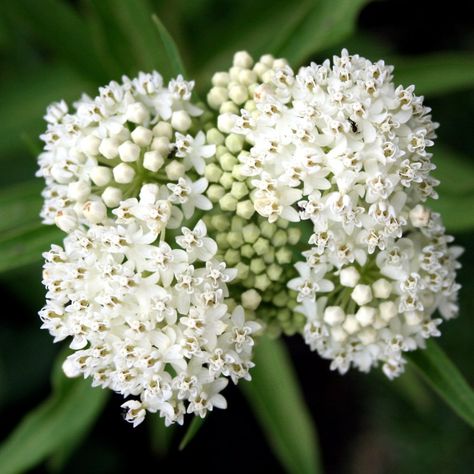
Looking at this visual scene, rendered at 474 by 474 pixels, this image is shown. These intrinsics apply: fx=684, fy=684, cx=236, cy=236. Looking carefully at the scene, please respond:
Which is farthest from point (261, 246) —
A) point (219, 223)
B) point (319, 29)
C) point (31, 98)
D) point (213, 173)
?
point (31, 98)

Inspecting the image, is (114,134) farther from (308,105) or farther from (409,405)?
(409,405)

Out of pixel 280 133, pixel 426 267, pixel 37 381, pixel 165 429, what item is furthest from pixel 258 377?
pixel 37 381

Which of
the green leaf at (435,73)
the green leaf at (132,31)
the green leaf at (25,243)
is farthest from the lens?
the green leaf at (435,73)

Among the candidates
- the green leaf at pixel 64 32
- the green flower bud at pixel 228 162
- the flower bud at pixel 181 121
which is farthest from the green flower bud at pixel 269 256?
A: the green leaf at pixel 64 32

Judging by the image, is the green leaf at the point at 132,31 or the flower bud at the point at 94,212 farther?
the green leaf at the point at 132,31

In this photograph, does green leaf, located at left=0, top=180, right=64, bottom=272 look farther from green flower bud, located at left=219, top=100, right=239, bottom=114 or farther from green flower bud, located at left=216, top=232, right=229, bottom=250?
green flower bud, located at left=219, top=100, right=239, bottom=114

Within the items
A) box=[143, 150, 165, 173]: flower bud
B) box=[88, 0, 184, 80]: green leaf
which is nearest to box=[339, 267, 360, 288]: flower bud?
box=[143, 150, 165, 173]: flower bud

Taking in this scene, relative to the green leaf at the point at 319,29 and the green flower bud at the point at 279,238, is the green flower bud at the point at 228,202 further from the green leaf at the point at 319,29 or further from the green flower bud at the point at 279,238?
the green leaf at the point at 319,29
